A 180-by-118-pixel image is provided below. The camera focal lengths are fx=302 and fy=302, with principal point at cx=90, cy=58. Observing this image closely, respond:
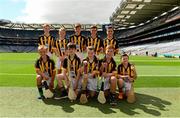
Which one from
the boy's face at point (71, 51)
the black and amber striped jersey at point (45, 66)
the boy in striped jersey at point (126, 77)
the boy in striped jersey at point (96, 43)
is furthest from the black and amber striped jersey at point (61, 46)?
the boy in striped jersey at point (126, 77)

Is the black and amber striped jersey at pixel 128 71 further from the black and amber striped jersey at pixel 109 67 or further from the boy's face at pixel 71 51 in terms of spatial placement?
the boy's face at pixel 71 51

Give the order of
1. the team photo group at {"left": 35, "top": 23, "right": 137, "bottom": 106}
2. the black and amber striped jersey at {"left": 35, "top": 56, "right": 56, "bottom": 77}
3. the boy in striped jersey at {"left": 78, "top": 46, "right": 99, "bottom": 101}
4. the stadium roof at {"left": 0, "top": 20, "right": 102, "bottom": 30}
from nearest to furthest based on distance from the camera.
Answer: the team photo group at {"left": 35, "top": 23, "right": 137, "bottom": 106}
the boy in striped jersey at {"left": 78, "top": 46, "right": 99, "bottom": 101}
the black and amber striped jersey at {"left": 35, "top": 56, "right": 56, "bottom": 77}
the stadium roof at {"left": 0, "top": 20, "right": 102, "bottom": 30}

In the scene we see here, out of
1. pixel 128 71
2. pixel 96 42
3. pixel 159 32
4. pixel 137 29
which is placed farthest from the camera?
pixel 137 29

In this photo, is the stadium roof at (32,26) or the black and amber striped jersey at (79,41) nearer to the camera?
the black and amber striped jersey at (79,41)

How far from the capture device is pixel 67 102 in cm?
648

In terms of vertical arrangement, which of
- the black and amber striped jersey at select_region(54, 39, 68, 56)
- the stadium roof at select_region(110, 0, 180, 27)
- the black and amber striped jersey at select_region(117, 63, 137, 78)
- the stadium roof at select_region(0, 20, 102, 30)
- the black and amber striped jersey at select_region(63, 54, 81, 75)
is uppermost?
the stadium roof at select_region(0, 20, 102, 30)

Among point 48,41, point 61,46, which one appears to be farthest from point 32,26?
point 61,46

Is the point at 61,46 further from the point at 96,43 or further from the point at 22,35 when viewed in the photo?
the point at 22,35

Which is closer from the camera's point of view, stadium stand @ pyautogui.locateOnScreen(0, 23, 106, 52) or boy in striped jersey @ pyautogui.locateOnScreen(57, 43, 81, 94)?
boy in striped jersey @ pyautogui.locateOnScreen(57, 43, 81, 94)

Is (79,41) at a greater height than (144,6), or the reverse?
(144,6)

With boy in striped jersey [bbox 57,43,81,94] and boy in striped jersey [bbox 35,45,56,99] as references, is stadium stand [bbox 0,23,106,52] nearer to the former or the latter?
boy in striped jersey [bbox 35,45,56,99]

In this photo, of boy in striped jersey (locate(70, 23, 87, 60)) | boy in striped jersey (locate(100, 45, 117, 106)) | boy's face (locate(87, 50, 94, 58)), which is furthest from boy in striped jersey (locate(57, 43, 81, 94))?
boy in striped jersey (locate(70, 23, 87, 60))

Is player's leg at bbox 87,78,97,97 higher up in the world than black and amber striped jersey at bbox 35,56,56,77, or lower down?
lower down

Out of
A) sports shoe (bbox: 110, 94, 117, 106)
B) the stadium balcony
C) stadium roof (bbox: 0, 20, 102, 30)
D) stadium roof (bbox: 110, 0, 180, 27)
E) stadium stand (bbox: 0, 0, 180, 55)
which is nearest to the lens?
sports shoe (bbox: 110, 94, 117, 106)
